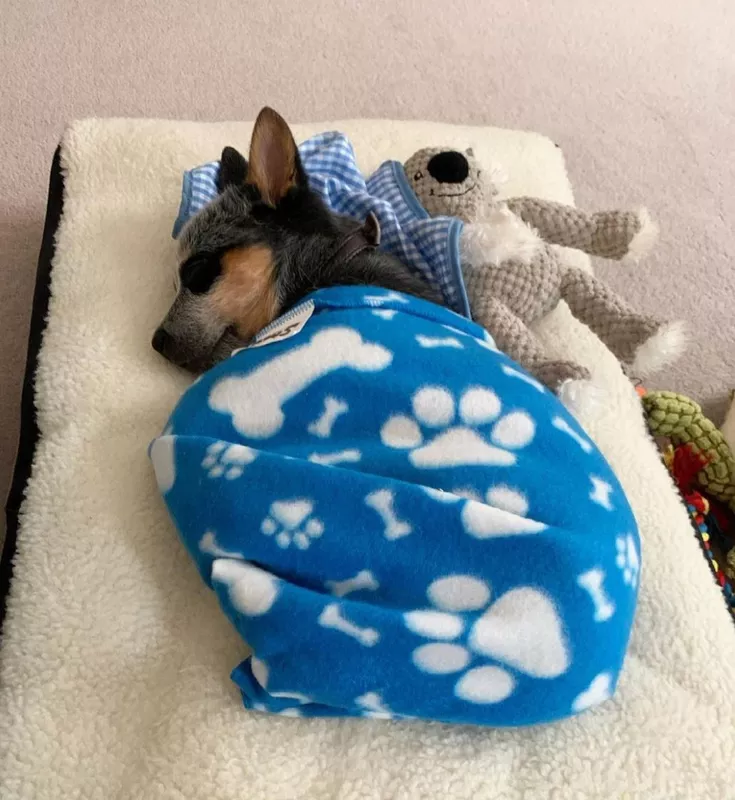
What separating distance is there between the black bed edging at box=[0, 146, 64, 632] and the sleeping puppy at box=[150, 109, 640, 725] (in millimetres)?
231

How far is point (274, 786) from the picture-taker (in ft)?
2.74

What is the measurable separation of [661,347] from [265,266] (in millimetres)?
630

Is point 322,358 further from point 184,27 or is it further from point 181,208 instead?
point 184,27

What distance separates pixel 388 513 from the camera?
35.4 inches

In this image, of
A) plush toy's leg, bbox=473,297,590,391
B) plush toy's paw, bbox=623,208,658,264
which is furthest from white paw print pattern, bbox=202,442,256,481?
plush toy's paw, bbox=623,208,658,264

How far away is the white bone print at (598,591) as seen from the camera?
88 cm

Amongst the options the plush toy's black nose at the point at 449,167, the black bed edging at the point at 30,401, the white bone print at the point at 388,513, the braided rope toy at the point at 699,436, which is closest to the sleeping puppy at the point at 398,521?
the white bone print at the point at 388,513

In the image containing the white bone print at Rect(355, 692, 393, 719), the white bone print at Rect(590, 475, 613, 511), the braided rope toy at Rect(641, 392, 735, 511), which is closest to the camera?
the white bone print at Rect(355, 692, 393, 719)

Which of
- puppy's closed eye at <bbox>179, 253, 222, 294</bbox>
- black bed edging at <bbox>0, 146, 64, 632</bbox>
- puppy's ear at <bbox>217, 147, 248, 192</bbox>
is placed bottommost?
black bed edging at <bbox>0, 146, 64, 632</bbox>

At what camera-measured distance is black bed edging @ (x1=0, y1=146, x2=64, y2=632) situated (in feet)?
3.41

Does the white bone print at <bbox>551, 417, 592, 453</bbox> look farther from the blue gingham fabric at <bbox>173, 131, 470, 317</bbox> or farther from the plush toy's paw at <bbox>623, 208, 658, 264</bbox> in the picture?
the plush toy's paw at <bbox>623, 208, 658, 264</bbox>

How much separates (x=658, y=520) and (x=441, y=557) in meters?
0.42

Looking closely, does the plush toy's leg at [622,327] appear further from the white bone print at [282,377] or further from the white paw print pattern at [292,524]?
the white paw print pattern at [292,524]

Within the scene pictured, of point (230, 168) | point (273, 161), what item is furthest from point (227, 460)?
point (230, 168)
